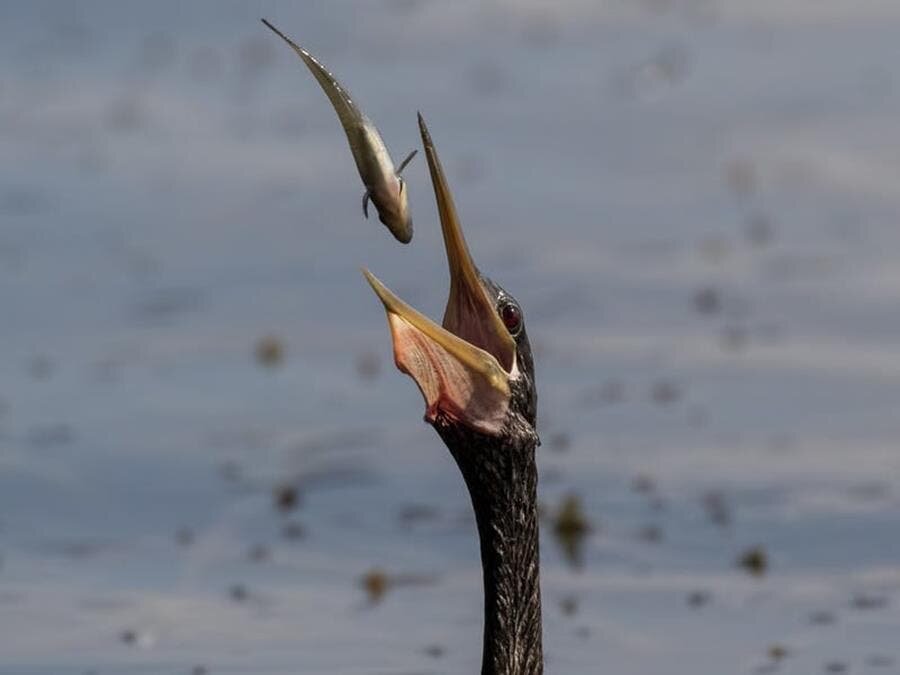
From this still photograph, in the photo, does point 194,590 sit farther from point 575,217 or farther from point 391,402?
point 575,217

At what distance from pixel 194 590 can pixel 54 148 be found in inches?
254

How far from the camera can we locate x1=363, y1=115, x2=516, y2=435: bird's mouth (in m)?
7.30

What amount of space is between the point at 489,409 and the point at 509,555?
611 millimetres

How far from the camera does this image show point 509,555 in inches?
311

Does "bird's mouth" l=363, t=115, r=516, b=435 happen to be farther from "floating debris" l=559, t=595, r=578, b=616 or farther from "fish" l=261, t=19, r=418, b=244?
"floating debris" l=559, t=595, r=578, b=616

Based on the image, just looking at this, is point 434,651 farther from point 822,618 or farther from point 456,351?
point 456,351

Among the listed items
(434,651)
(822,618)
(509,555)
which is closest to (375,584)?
(434,651)

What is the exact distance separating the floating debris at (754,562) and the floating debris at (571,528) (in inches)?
26.3

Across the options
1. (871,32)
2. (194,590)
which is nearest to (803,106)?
(871,32)

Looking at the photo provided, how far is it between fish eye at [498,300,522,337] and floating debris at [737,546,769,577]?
4030 mm

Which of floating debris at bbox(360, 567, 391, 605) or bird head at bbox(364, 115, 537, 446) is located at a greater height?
floating debris at bbox(360, 567, 391, 605)

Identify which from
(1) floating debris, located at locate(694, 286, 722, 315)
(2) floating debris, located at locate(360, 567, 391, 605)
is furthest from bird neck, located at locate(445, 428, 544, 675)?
(1) floating debris, located at locate(694, 286, 722, 315)

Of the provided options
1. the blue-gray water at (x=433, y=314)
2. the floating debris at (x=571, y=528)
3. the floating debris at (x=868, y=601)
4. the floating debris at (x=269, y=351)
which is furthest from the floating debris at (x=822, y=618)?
the floating debris at (x=269, y=351)

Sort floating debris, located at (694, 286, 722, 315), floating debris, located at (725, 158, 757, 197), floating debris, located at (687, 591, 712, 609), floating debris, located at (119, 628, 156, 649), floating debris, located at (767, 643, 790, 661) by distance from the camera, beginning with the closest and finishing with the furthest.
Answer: floating debris, located at (767, 643, 790, 661)
floating debris, located at (119, 628, 156, 649)
floating debris, located at (687, 591, 712, 609)
floating debris, located at (694, 286, 722, 315)
floating debris, located at (725, 158, 757, 197)
